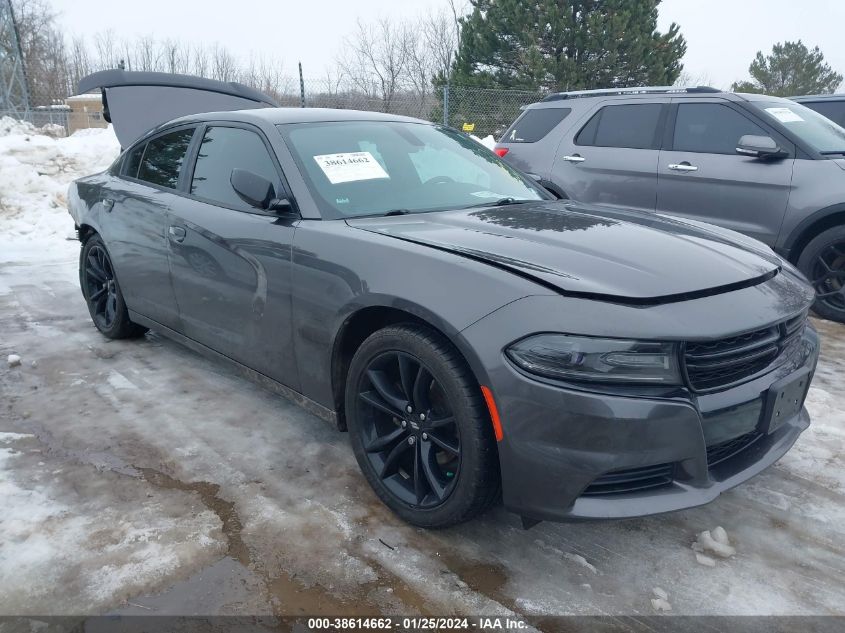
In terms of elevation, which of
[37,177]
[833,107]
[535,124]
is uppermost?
[833,107]

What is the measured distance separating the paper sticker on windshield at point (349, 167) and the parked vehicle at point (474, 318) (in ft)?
0.04

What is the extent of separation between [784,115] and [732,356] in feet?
14.2

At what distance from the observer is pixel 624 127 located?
20.4 ft

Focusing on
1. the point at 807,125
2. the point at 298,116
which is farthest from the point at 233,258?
the point at 807,125

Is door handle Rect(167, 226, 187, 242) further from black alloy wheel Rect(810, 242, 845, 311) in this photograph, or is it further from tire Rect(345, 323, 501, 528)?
black alloy wheel Rect(810, 242, 845, 311)

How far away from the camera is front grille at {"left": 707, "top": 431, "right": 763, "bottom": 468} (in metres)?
2.16

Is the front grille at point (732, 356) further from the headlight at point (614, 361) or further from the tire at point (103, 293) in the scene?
the tire at point (103, 293)

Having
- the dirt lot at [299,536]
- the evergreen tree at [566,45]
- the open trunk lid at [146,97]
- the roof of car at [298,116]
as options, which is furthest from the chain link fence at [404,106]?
the dirt lot at [299,536]

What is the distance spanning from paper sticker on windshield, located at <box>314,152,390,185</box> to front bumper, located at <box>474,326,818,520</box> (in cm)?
143

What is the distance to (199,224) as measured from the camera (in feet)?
11.3

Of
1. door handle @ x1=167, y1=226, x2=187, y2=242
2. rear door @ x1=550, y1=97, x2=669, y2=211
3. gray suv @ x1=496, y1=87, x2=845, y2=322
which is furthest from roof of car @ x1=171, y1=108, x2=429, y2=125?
rear door @ x1=550, y1=97, x2=669, y2=211

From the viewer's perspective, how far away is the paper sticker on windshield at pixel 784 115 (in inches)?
214

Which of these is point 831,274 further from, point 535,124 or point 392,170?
point 392,170

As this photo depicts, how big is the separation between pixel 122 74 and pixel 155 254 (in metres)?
2.75
